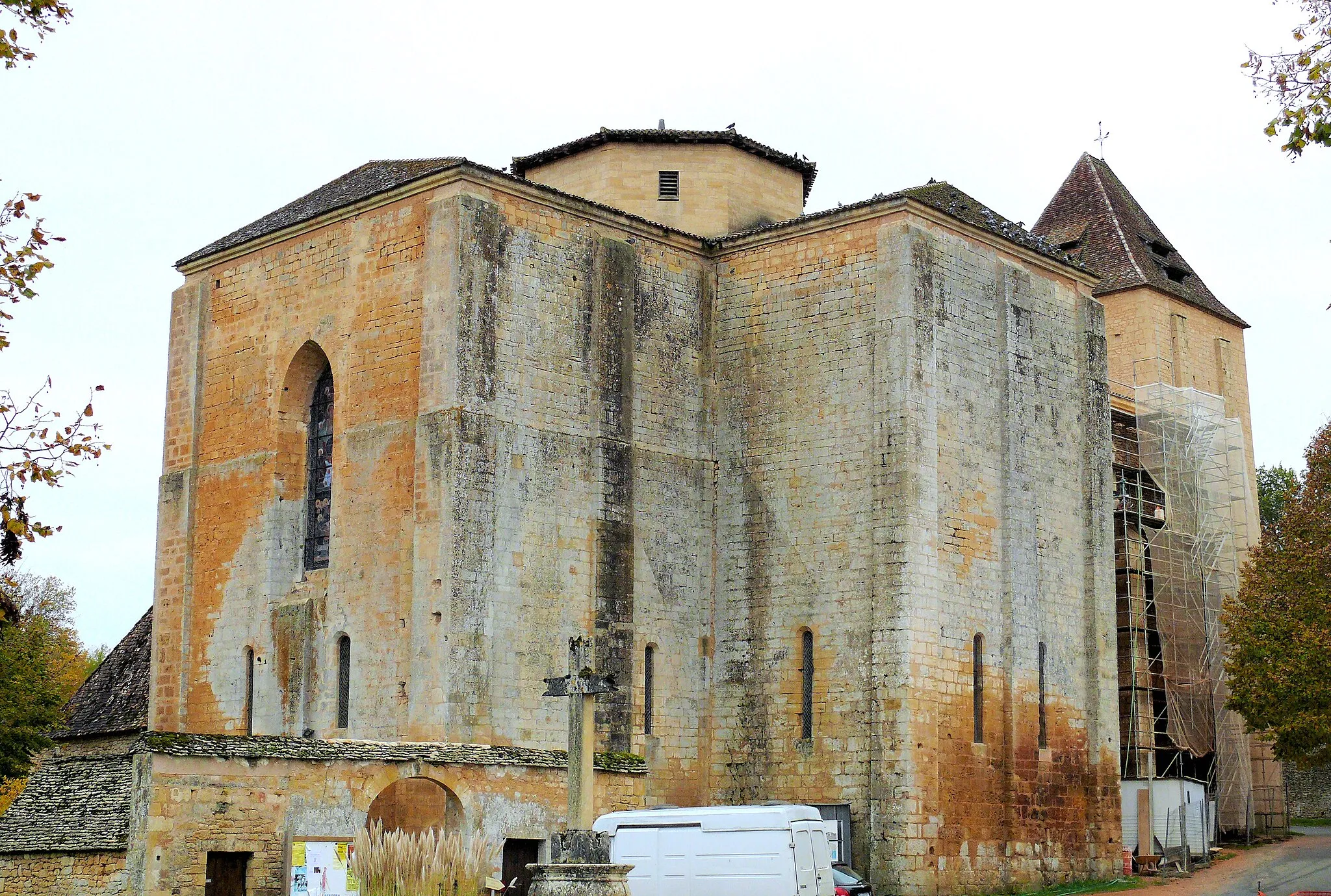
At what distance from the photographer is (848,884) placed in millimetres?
21234

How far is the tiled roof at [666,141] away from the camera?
92.7ft

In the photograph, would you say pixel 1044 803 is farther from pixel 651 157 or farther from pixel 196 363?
pixel 196 363

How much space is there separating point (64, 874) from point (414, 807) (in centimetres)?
475

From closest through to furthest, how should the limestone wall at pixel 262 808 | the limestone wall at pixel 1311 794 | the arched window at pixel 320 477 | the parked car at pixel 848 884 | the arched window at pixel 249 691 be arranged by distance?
1. the limestone wall at pixel 262 808
2. the parked car at pixel 848 884
3. the arched window at pixel 249 691
4. the arched window at pixel 320 477
5. the limestone wall at pixel 1311 794

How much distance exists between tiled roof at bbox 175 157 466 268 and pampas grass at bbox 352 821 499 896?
426 inches

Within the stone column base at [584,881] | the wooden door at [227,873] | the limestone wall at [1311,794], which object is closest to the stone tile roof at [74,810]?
the wooden door at [227,873]

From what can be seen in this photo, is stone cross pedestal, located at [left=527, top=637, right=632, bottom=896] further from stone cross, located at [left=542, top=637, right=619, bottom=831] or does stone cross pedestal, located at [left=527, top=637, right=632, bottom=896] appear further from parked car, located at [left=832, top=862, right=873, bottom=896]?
parked car, located at [left=832, top=862, right=873, bottom=896]

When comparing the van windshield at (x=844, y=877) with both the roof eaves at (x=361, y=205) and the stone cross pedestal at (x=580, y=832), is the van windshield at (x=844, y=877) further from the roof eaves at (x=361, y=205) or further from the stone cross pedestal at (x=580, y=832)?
the roof eaves at (x=361, y=205)

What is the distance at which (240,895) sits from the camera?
56.3ft

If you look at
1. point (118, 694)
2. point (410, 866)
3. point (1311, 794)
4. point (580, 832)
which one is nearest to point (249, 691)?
point (118, 694)

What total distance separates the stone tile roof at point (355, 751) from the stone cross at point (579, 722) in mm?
2800

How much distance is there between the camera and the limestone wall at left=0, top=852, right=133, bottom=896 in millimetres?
17328

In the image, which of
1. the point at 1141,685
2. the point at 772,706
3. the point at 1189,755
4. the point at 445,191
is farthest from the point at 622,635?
the point at 1189,755

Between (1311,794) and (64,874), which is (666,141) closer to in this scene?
(64,874)
